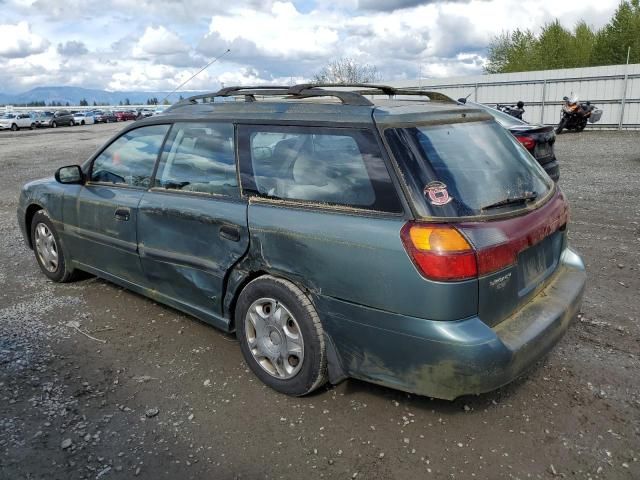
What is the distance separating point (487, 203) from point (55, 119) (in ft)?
161

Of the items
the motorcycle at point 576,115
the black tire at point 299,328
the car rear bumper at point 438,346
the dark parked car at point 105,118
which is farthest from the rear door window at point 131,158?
the dark parked car at point 105,118

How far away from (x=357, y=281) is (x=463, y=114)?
4.29ft

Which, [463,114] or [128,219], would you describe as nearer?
[463,114]

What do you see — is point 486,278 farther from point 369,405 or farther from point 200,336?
point 200,336

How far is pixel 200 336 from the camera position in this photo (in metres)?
4.09

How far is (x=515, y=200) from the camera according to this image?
9.77 feet

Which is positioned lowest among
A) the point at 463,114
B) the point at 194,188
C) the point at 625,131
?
the point at 625,131

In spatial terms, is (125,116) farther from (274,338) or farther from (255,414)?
(255,414)

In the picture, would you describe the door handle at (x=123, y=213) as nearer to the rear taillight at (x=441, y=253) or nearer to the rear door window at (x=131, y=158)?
the rear door window at (x=131, y=158)

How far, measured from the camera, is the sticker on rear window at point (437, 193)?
2.67 metres

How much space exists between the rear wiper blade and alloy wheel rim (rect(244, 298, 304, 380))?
1.25m

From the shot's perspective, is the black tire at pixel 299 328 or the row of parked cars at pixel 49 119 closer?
the black tire at pixel 299 328

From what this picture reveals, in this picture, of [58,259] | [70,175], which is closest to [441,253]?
[70,175]

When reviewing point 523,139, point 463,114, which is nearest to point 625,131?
point 523,139
